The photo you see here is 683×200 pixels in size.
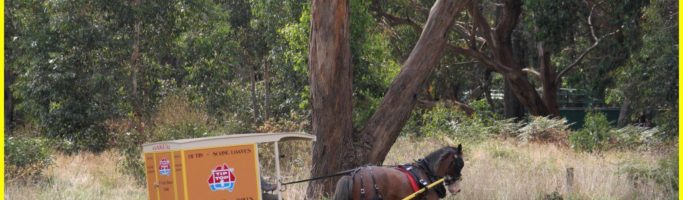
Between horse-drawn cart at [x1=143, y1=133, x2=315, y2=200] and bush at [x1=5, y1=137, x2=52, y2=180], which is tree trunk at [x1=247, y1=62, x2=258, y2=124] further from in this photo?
horse-drawn cart at [x1=143, y1=133, x2=315, y2=200]

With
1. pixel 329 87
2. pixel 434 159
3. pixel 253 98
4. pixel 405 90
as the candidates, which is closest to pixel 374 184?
pixel 434 159

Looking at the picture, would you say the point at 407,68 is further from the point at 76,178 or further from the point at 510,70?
the point at 510,70

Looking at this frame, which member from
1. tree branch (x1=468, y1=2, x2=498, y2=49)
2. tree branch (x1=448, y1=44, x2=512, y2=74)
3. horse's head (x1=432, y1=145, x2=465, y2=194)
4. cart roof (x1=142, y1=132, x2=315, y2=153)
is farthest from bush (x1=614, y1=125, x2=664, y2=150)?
cart roof (x1=142, y1=132, x2=315, y2=153)

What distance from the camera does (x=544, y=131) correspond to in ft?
92.0

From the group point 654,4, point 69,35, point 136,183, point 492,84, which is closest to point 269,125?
point 136,183

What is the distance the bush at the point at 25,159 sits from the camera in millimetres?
19141

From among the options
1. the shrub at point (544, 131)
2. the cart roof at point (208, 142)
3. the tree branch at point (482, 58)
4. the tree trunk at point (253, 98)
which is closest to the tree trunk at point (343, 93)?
the cart roof at point (208, 142)

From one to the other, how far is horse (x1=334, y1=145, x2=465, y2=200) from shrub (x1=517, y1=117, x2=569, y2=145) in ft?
50.6

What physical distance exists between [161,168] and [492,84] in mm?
37388

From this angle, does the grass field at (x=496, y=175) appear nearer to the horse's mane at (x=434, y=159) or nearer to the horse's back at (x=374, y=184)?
the horse's mane at (x=434, y=159)

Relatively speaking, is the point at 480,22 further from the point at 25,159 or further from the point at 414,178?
the point at 414,178

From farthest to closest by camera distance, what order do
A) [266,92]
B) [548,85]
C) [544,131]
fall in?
[548,85]
[266,92]
[544,131]

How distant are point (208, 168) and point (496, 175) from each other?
7.55 metres

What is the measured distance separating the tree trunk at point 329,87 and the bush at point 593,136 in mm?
10870
